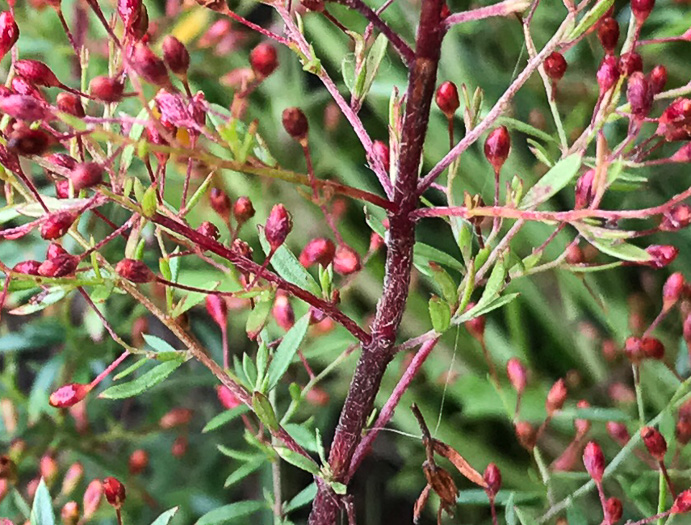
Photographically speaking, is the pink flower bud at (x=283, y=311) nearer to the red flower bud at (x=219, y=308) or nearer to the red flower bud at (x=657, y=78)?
the red flower bud at (x=219, y=308)

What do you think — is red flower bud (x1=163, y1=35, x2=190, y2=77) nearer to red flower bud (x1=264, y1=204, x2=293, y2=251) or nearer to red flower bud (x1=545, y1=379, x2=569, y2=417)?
red flower bud (x1=264, y1=204, x2=293, y2=251)

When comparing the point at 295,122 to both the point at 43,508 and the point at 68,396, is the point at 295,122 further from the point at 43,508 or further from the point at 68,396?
the point at 43,508

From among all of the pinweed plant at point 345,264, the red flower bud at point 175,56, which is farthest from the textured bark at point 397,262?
the red flower bud at point 175,56

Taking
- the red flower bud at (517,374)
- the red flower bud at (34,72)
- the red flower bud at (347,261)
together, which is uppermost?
the red flower bud at (34,72)

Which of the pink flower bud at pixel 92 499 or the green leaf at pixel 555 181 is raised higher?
the green leaf at pixel 555 181

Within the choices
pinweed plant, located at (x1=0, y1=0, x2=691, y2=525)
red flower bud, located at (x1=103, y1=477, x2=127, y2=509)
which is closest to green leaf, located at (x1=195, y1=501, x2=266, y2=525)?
pinweed plant, located at (x1=0, y1=0, x2=691, y2=525)

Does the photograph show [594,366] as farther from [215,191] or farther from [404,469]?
[215,191]
